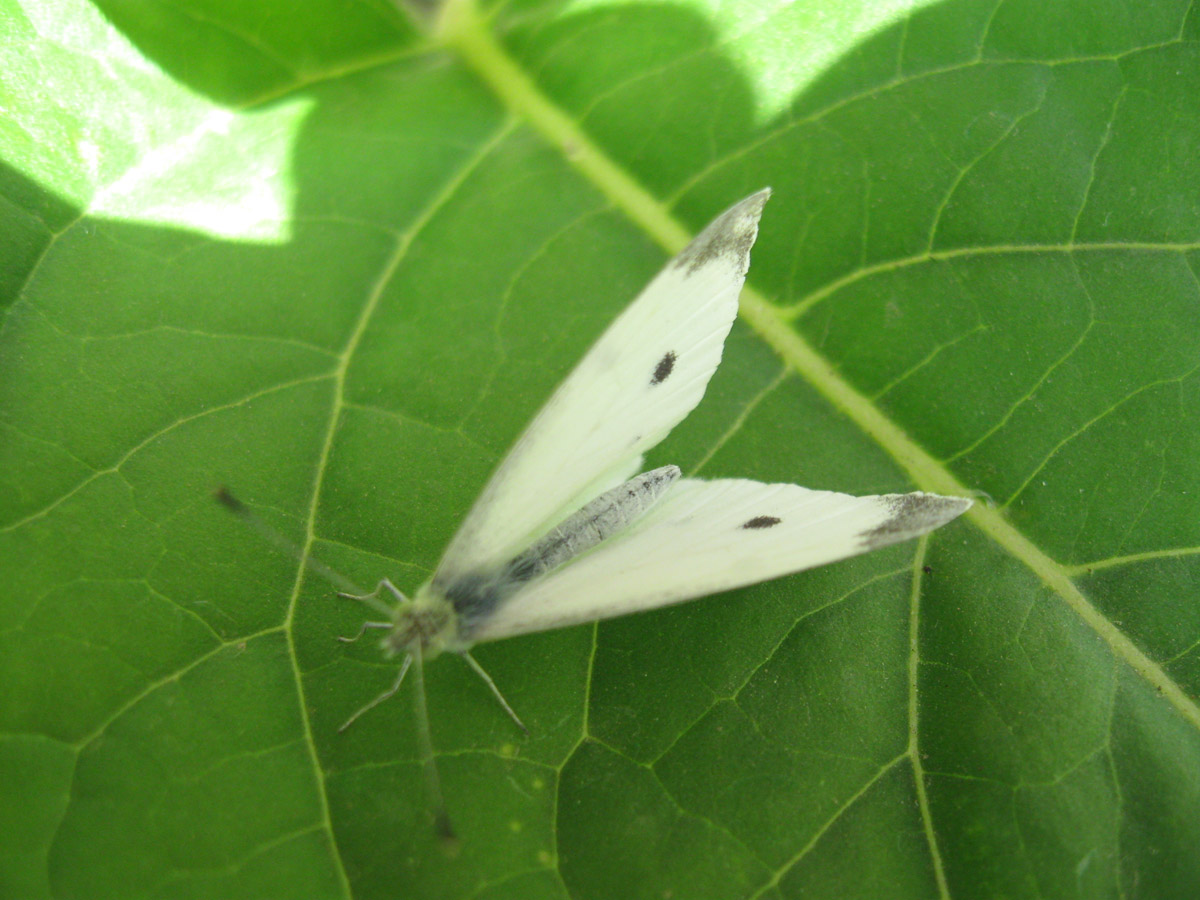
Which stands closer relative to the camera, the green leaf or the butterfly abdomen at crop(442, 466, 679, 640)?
the green leaf

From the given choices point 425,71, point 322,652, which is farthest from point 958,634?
point 425,71

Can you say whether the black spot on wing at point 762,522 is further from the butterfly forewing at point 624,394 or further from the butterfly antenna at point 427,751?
the butterfly antenna at point 427,751

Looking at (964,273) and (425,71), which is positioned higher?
(425,71)

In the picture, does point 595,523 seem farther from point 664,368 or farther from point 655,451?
point 664,368

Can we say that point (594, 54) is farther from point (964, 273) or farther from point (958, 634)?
point (958, 634)

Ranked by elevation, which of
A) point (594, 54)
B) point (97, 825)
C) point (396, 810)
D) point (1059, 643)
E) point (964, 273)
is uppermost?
point (594, 54)

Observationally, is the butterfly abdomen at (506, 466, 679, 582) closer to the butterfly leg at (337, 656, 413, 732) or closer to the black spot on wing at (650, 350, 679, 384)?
the black spot on wing at (650, 350, 679, 384)

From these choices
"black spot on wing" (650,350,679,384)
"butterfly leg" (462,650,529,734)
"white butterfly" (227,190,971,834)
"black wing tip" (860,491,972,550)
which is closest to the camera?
"black wing tip" (860,491,972,550)

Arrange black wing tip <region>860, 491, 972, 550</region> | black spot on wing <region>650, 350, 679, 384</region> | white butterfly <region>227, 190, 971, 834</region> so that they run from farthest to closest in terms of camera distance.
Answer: black spot on wing <region>650, 350, 679, 384</region>, white butterfly <region>227, 190, 971, 834</region>, black wing tip <region>860, 491, 972, 550</region>

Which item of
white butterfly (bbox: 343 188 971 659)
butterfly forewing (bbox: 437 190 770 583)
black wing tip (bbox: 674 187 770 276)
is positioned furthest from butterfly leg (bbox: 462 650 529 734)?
black wing tip (bbox: 674 187 770 276)
